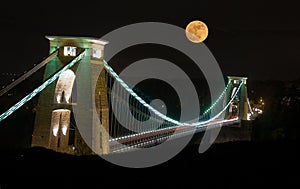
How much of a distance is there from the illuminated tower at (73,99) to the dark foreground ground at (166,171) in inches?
140

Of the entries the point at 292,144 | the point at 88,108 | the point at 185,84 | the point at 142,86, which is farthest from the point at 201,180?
the point at 185,84

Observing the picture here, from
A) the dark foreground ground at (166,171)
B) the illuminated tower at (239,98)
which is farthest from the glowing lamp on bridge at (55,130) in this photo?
the illuminated tower at (239,98)

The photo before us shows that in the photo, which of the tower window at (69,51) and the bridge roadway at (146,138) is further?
the bridge roadway at (146,138)

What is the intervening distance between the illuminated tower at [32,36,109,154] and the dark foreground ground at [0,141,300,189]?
355 centimetres

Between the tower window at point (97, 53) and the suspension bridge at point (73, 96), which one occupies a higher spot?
the tower window at point (97, 53)

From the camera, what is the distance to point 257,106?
32.4m

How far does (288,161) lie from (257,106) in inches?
1039

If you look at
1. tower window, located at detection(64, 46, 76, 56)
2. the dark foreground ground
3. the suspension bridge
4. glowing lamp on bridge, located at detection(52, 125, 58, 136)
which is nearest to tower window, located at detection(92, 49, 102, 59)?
the suspension bridge

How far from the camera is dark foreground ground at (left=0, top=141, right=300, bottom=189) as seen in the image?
5.62 metres

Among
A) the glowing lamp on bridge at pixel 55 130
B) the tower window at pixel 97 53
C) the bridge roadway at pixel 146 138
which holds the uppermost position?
the tower window at pixel 97 53

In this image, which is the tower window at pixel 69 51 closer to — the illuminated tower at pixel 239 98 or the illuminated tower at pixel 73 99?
the illuminated tower at pixel 73 99

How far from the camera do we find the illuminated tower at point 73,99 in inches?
431

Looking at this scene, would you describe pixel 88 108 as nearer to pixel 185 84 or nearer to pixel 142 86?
pixel 142 86

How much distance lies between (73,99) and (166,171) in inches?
236
